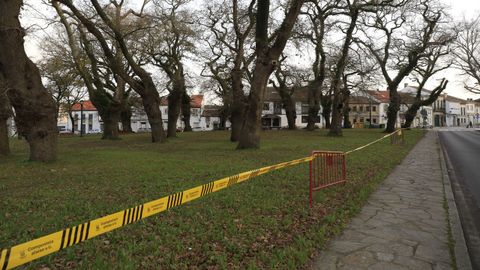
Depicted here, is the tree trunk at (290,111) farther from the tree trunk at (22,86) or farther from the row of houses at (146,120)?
the row of houses at (146,120)

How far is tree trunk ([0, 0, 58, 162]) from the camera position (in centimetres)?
1174

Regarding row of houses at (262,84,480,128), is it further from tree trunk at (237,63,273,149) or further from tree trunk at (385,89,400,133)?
tree trunk at (237,63,273,149)

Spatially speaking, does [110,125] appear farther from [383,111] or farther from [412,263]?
[383,111]

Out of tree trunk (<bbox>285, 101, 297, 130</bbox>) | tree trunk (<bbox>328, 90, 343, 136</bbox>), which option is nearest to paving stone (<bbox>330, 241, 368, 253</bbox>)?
tree trunk (<bbox>328, 90, 343, 136</bbox>)

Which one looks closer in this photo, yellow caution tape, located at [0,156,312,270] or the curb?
yellow caution tape, located at [0,156,312,270]

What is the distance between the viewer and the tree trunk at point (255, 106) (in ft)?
54.2

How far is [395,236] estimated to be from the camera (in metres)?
5.28

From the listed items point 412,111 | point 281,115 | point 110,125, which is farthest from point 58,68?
point 281,115

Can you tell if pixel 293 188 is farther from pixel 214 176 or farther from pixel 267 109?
pixel 267 109

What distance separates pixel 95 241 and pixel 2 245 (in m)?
1.01

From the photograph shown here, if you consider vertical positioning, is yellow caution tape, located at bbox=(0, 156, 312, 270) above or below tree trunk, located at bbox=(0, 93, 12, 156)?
below

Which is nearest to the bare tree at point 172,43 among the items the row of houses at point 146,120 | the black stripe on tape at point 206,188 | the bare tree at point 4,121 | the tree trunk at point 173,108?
the tree trunk at point 173,108

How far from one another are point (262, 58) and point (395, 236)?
479 inches

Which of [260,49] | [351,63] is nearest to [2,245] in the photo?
[260,49]
